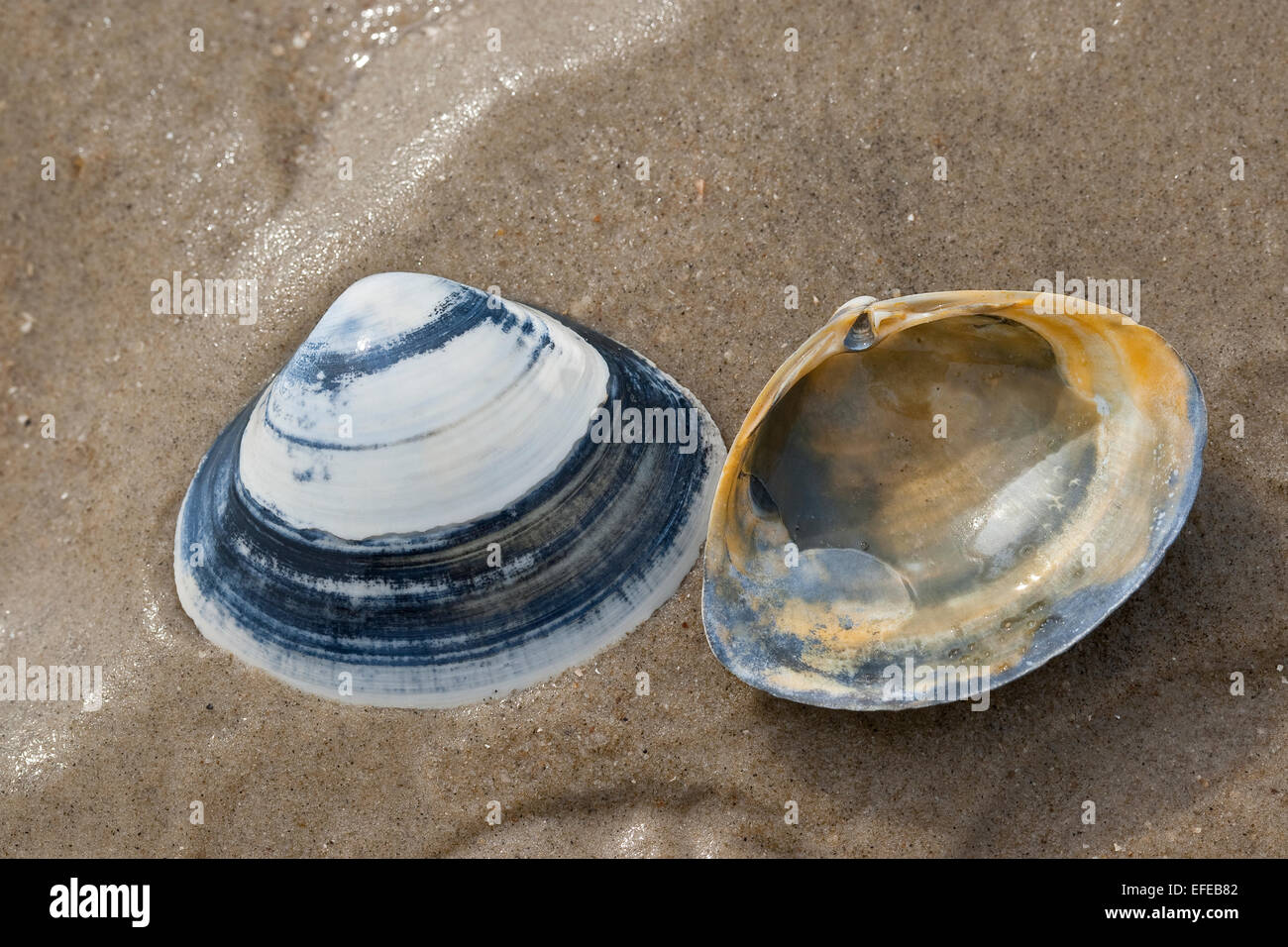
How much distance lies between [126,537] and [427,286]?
1.28 m

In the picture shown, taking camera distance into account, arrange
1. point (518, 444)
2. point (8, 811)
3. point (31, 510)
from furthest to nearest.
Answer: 1. point (31, 510)
2. point (8, 811)
3. point (518, 444)

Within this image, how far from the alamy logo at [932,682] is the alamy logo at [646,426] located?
2.75ft

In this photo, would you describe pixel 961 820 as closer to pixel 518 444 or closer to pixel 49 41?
pixel 518 444

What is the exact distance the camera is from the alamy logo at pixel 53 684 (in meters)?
2.72

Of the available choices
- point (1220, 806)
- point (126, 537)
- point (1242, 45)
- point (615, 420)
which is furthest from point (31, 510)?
point (1242, 45)

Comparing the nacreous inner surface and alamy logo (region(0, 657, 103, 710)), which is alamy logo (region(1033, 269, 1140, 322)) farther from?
alamy logo (region(0, 657, 103, 710))

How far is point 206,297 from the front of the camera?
291 centimetres

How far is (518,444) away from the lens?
244cm

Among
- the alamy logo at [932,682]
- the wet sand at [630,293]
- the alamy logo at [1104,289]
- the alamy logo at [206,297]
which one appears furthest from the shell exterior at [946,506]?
the alamy logo at [206,297]

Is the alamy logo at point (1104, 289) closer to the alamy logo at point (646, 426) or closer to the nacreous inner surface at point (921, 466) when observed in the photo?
the nacreous inner surface at point (921, 466)

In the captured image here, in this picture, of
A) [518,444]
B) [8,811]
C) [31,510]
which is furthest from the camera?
[31,510]

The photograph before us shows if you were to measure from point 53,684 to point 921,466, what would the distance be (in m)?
2.59

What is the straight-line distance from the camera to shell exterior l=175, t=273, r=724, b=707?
2383mm

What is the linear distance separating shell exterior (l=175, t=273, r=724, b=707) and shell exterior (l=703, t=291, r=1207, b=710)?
29 cm
